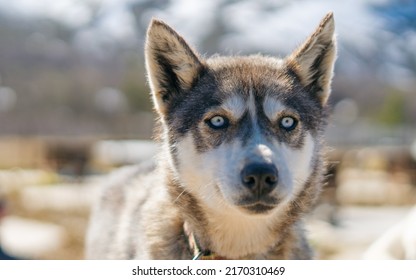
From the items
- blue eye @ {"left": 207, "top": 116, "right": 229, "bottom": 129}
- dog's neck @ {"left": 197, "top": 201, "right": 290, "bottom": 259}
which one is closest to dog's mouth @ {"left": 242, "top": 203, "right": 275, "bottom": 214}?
dog's neck @ {"left": 197, "top": 201, "right": 290, "bottom": 259}

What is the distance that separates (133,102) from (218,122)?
243 inches

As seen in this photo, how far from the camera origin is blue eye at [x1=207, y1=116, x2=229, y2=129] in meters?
2.50

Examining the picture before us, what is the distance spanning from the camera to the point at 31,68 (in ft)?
26.7

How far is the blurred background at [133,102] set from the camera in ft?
14.5

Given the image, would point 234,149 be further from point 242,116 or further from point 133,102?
point 133,102

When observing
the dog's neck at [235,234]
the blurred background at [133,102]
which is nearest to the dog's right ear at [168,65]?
the blurred background at [133,102]

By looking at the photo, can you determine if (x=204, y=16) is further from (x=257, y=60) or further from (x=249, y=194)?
(x=249, y=194)

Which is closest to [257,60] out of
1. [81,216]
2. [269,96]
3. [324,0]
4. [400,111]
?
[269,96]

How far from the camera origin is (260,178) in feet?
7.45

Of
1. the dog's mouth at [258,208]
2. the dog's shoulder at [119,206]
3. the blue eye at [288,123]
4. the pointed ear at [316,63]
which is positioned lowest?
the dog's shoulder at [119,206]

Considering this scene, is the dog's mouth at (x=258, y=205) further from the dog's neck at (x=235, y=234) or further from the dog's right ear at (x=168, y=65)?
the dog's right ear at (x=168, y=65)

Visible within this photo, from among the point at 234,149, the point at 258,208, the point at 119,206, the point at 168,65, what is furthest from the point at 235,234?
the point at 119,206

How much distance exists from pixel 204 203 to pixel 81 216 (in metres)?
4.63

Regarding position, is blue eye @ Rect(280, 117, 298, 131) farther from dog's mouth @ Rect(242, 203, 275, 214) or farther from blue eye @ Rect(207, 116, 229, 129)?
dog's mouth @ Rect(242, 203, 275, 214)
